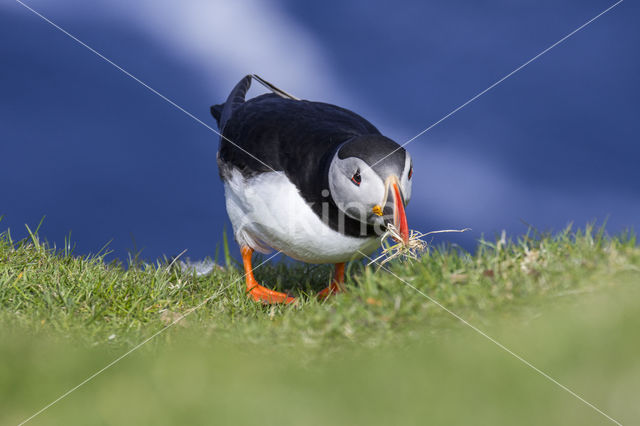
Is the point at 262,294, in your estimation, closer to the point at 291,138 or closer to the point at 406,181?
the point at 291,138

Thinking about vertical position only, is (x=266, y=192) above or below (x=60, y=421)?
above

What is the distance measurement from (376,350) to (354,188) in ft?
3.86

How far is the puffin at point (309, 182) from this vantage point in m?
3.69

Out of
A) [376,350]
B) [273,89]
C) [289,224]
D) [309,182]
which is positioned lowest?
[376,350]

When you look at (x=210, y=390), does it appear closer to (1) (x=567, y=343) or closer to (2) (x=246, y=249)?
(1) (x=567, y=343)

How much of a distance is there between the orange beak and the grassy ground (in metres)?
0.20

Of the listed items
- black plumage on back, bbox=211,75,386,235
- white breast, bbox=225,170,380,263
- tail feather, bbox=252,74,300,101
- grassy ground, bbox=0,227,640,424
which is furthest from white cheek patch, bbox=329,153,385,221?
tail feather, bbox=252,74,300,101

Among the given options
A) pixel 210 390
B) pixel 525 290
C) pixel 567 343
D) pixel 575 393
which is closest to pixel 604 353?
pixel 567 343

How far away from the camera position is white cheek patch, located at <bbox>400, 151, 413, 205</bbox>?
3672mm

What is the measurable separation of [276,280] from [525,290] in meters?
3.14

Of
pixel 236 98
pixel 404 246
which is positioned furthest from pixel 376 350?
pixel 236 98

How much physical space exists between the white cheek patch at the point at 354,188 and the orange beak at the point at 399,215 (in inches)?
3.5

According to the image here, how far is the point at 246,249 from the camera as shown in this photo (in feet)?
17.1

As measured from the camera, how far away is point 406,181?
3740 millimetres
